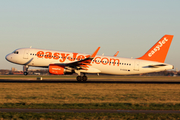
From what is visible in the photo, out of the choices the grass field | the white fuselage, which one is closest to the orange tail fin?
the white fuselage

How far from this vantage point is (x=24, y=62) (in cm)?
4428

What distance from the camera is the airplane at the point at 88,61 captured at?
138 feet

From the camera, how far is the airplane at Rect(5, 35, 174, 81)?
42156 millimetres

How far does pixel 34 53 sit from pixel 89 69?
980 cm

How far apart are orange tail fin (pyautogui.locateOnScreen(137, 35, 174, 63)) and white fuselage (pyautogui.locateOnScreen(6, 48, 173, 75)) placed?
139cm

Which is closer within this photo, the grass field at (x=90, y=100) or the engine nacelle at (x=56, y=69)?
the grass field at (x=90, y=100)

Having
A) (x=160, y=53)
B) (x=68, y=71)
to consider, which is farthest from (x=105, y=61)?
(x=160, y=53)

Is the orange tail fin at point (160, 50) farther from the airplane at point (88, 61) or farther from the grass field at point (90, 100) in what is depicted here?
the grass field at point (90, 100)

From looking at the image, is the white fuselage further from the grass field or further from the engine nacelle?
the grass field

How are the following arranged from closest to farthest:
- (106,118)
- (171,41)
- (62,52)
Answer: (106,118) → (62,52) → (171,41)

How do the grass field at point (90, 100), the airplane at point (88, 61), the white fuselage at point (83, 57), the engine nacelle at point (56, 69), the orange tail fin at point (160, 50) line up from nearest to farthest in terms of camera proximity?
the grass field at point (90, 100), the engine nacelle at point (56, 69), the airplane at point (88, 61), the white fuselage at point (83, 57), the orange tail fin at point (160, 50)

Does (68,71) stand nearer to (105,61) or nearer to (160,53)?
(105,61)

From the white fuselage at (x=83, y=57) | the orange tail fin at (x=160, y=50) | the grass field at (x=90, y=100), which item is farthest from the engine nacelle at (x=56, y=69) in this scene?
the orange tail fin at (x=160, y=50)

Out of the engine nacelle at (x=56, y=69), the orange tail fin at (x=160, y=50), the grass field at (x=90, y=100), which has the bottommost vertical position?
the grass field at (x=90, y=100)
